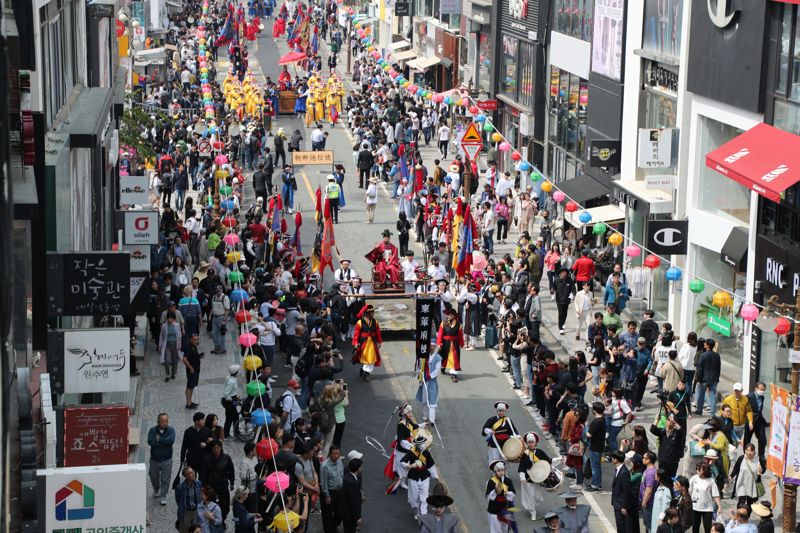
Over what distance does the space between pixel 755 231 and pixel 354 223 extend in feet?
60.5

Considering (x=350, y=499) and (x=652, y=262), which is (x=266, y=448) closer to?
(x=350, y=499)

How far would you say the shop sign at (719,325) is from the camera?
27.8m

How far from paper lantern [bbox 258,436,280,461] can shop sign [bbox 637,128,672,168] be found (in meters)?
14.1

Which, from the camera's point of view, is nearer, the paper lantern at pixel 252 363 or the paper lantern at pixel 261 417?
the paper lantern at pixel 261 417

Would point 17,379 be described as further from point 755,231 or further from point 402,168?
point 402,168

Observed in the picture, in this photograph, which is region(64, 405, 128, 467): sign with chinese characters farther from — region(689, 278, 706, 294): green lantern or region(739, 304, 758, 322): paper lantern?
region(689, 278, 706, 294): green lantern

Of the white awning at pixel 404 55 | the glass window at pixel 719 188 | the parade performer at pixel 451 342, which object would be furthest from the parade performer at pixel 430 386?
the white awning at pixel 404 55

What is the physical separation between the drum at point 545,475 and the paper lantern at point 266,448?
365 centimetres

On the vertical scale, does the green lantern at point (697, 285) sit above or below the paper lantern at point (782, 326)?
below

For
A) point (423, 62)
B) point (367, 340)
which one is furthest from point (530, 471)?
point (423, 62)

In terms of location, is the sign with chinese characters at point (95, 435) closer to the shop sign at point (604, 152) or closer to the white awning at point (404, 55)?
the shop sign at point (604, 152)

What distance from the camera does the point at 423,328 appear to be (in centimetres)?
2592

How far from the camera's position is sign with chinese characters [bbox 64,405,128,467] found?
17000 millimetres

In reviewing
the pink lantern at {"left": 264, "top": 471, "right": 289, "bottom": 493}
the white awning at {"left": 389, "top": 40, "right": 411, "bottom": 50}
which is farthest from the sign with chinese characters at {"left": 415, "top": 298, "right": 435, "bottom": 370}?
the white awning at {"left": 389, "top": 40, "right": 411, "bottom": 50}
